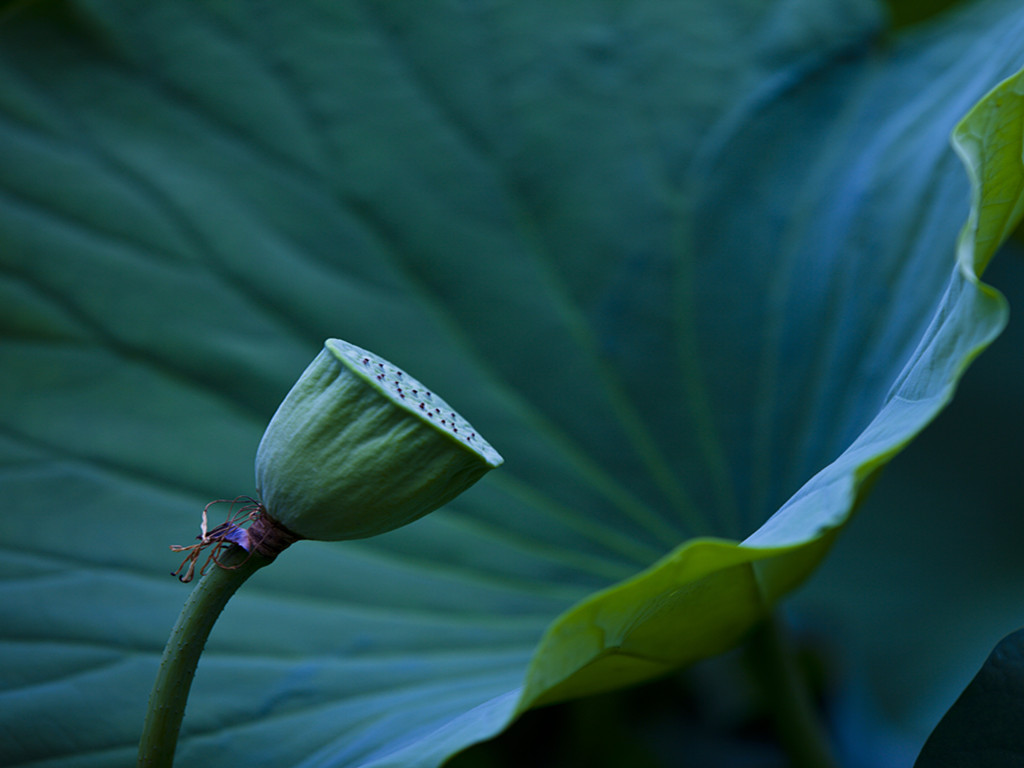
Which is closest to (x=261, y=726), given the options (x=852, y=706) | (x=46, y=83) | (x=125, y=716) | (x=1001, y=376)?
(x=125, y=716)

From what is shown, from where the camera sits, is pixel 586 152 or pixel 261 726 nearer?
pixel 261 726

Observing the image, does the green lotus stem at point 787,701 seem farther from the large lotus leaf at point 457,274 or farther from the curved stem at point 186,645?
the curved stem at point 186,645

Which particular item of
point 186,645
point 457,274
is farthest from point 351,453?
point 457,274

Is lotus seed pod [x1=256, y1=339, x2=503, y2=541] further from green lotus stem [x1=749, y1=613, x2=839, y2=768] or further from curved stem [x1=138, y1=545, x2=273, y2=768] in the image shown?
green lotus stem [x1=749, y1=613, x2=839, y2=768]

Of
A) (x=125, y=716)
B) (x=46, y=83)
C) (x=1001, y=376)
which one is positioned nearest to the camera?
(x=125, y=716)

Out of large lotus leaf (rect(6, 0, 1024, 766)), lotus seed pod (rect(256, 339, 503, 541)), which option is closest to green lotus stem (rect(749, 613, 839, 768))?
large lotus leaf (rect(6, 0, 1024, 766))

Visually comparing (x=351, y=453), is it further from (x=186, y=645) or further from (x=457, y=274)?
(x=457, y=274)

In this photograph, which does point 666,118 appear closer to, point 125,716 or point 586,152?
point 586,152
